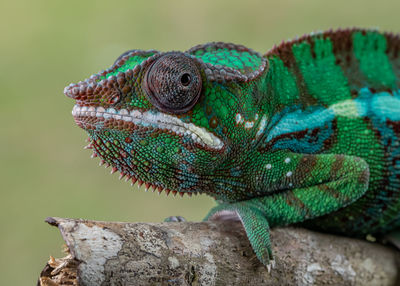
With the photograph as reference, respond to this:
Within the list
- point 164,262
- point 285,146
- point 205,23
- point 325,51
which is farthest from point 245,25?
point 164,262

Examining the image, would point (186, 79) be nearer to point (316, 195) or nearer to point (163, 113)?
point (163, 113)

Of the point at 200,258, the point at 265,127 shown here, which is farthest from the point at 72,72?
the point at 200,258

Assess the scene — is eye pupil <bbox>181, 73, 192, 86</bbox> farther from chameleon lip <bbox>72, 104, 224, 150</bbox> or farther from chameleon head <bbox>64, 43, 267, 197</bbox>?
chameleon lip <bbox>72, 104, 224, 150</bbox>

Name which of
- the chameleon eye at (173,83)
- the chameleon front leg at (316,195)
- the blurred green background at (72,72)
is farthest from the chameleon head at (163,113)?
the blurred green background at (72,72)

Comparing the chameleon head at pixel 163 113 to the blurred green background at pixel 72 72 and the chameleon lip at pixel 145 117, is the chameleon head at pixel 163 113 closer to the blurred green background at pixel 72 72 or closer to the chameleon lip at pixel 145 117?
the chameleon lip at pixel 145 117

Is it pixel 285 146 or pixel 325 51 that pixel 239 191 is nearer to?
pixel 285 146

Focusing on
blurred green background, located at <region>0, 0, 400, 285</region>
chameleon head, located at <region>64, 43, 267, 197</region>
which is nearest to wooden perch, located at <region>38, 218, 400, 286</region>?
chameleon head, located at <region>64, 43, 267, 197</region>
